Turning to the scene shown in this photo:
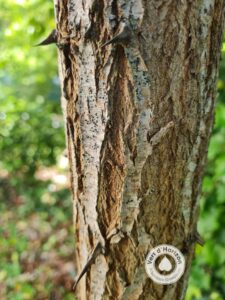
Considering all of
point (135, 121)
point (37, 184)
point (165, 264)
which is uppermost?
point (135, 121)

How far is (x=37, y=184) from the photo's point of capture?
3.93 meters

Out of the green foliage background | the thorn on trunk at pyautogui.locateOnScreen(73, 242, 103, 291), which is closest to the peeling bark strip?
the thorn on trunk at pyautogui.locateOnScreen(73, 242, 103, 291)

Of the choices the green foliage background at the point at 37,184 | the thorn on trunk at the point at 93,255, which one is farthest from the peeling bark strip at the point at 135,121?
the green foliage background at the point at 37,184

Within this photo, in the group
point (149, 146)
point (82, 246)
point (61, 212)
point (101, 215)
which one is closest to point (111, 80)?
point (149, 146)

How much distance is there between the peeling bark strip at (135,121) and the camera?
2.52 ft

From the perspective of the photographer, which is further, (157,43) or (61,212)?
(61,212)

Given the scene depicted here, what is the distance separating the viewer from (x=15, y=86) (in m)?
4.10

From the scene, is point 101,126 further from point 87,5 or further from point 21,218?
point 21,218

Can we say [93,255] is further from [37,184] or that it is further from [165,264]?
[37,184]

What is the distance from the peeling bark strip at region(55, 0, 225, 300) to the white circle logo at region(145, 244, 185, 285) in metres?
0.02

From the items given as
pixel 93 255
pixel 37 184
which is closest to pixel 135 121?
pixel 93 255

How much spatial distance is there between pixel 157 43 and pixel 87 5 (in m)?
0.16

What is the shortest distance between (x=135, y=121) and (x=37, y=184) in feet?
→ 10.6

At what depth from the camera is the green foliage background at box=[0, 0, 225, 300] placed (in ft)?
6.94
